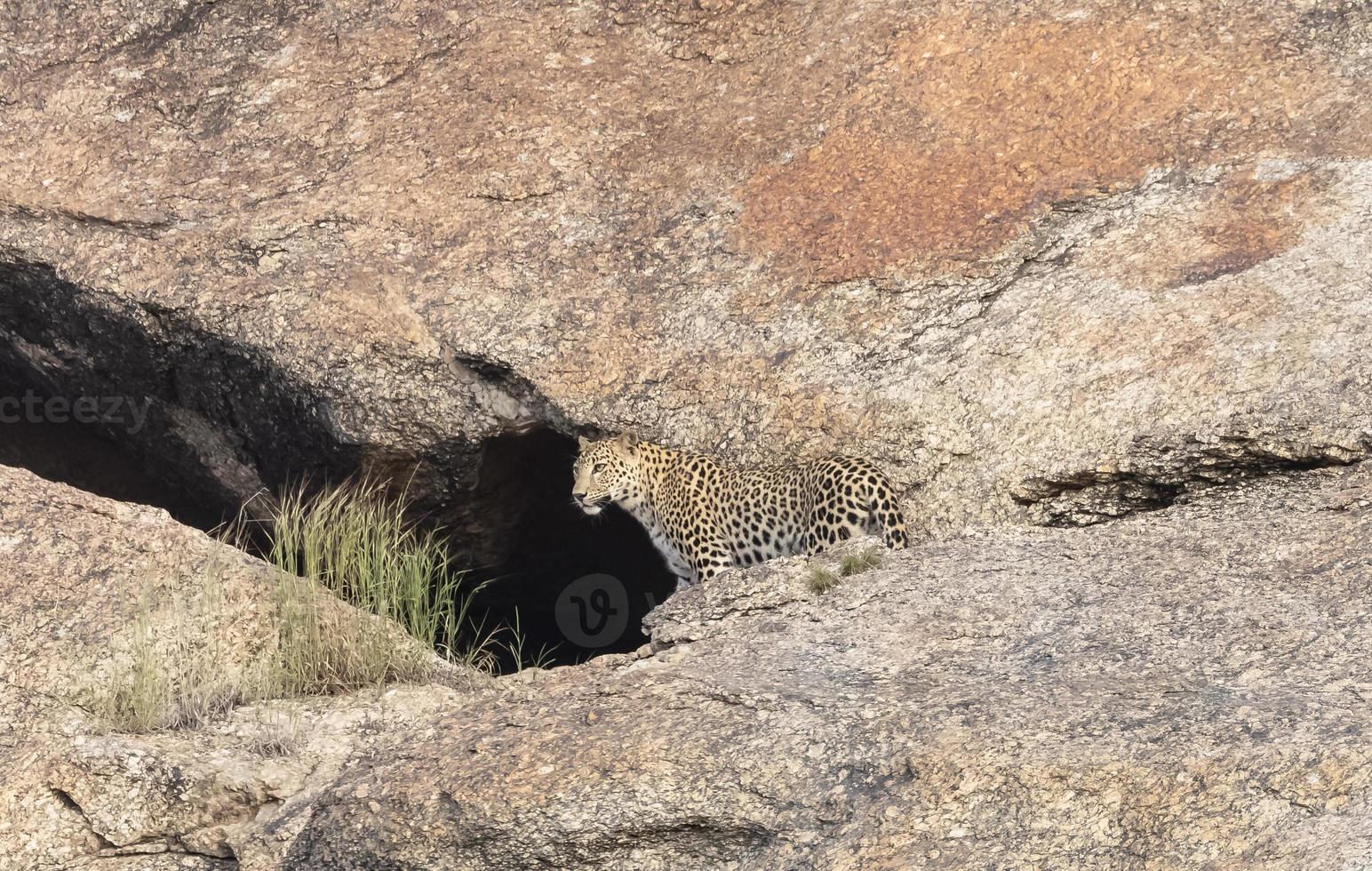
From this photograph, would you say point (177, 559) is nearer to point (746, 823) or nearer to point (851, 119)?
point (746, 823)

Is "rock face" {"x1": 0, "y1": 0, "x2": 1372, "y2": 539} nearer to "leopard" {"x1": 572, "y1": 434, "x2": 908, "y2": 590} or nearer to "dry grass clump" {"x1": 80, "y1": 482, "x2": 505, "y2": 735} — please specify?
"leopard" {"x1": 572, "y1": 434, "x2": 908, "y2": 590}

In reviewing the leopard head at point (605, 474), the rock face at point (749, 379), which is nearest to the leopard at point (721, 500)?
the leopard head at point (605, 474)

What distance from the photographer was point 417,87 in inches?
415

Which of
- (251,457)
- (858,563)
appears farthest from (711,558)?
(251,457)

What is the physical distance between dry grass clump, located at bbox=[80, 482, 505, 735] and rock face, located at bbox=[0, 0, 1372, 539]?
1139 millimetres

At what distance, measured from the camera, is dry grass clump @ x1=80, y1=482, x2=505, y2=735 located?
7.54 m

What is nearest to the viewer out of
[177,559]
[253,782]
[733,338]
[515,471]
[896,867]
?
[896,867]

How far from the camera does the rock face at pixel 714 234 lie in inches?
331

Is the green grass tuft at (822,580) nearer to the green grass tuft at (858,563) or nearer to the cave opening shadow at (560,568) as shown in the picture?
the green grass tuft at (858,563)

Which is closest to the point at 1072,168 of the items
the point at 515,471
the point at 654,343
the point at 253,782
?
the point at 654,343

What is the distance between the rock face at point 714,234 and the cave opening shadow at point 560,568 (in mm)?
429

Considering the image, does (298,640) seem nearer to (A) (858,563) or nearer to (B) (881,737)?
(A) (858,563)

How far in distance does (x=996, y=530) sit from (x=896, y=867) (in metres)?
2.65

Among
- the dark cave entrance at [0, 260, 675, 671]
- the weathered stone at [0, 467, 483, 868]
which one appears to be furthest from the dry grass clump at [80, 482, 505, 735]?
the dark cave entrance at [0, 260, 675, 671]
